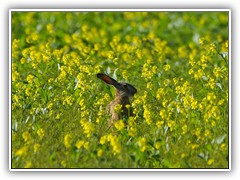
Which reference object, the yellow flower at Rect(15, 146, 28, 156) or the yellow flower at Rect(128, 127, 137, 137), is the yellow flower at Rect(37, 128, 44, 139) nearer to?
the yellow flower at Rect(15, 146, 28, 156)

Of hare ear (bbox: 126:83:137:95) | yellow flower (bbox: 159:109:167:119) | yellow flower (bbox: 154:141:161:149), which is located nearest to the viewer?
yellow flower (bbox: 154:141:161:149)

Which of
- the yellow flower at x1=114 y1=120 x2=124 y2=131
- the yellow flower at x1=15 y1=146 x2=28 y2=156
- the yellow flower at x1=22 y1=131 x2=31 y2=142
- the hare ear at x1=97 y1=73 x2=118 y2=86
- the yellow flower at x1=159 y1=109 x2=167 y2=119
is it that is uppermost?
the hare ear at x1=97 y1=73 x2=118 y2=86

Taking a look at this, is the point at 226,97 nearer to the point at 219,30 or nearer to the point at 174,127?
the point at 174,127

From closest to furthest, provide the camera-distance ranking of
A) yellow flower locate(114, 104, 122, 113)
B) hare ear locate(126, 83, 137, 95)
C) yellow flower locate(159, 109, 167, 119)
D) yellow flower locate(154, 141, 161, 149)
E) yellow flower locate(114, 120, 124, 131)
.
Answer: yellow flower locate(154, 141, 161, 149) → yellow flower locate(114, 120, 124, 131) → yellow flower locate(159, 109, 167, 119) → yellow flower locate(114, 104, 122, 113) → hare ear locate(126, 83, 137, 95)

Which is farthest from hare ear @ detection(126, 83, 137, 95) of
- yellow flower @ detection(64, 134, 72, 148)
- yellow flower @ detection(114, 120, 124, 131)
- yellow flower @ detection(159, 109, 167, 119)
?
yellow flower @ detection(64, 134, 72, 148)

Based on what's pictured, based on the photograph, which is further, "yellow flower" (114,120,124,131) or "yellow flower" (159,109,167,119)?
"yellow flower" (159,109,167,119)

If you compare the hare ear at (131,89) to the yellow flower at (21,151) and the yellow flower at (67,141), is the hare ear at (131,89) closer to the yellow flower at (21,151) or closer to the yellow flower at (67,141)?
the yellow flower at (67,141)

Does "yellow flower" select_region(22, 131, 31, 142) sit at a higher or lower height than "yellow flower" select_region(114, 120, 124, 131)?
lower
